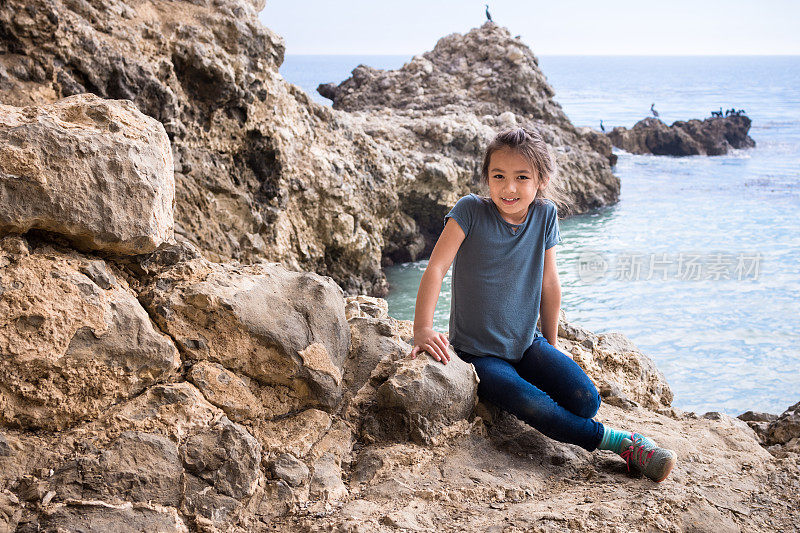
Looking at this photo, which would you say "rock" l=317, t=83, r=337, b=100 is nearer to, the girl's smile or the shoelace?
the girl's smile

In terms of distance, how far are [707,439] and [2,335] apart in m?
2.55

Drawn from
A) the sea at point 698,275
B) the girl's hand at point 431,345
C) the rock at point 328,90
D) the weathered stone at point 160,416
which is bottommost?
the sea at point 698,275

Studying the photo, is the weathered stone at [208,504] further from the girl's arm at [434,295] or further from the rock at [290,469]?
the girl's arm at [434,295]

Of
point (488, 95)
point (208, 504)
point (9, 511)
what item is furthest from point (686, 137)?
point (9, 511)

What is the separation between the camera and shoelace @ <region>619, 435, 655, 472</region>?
2082mm

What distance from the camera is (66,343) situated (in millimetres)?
1667

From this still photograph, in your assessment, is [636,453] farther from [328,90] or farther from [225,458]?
[328,90]

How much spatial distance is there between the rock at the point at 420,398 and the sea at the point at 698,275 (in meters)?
4.69

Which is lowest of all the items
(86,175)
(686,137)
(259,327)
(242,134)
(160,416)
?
(160,416)

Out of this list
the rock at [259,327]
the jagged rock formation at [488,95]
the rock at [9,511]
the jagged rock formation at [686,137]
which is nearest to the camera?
the rock at [9,511]

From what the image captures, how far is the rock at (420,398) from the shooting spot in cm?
211

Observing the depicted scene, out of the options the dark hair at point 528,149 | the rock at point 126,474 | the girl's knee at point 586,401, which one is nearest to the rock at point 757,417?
the girl's knee at point 586,401

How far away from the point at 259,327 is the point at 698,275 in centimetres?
991

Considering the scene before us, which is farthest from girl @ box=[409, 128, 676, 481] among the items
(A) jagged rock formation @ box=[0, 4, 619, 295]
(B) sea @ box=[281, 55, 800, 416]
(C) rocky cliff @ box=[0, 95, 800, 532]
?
(B) sea @ box=[281, 55, 800, 416]
